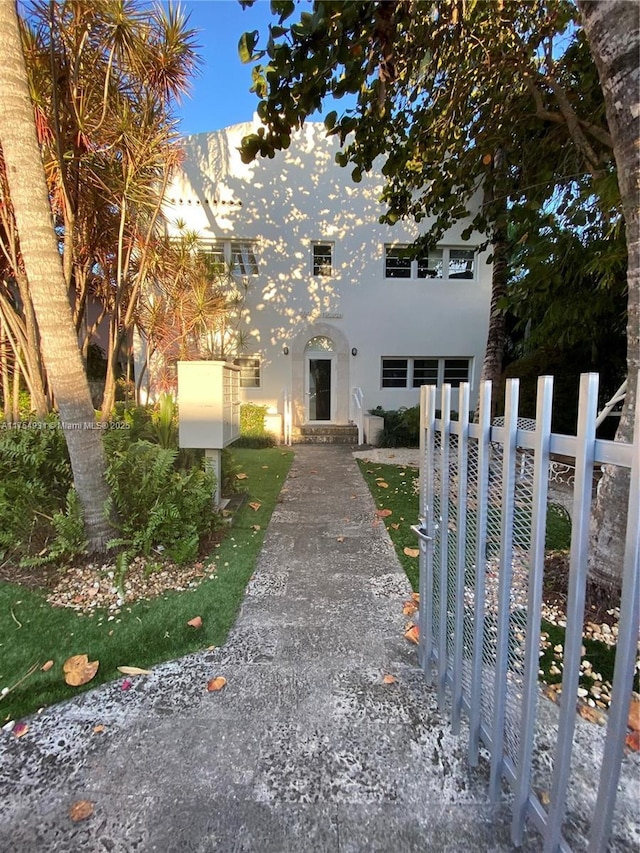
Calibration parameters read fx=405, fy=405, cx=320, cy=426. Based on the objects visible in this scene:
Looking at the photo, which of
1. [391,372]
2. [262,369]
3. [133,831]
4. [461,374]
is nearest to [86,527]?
[133,831]

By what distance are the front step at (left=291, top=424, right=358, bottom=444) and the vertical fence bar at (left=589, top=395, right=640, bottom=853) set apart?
9580 mm

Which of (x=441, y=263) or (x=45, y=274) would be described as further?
(x=441, y=263)

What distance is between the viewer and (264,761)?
162 centimetres

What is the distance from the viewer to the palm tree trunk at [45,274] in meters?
2.76

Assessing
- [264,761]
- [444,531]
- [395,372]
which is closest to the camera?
[264,761]

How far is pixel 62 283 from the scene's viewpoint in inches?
117

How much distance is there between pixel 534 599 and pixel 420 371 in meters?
11.1

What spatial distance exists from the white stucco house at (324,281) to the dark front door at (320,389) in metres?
0.03

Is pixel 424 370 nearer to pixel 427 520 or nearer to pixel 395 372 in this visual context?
pixel 395 372

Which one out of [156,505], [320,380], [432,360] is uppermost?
[432,360]

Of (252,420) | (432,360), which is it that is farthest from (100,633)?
(432,360)

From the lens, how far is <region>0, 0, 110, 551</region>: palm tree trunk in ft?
9.07

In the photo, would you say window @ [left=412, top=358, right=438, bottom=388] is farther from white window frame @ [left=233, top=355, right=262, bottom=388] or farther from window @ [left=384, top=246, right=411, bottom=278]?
white window frame @ [left=233, top=355, right=262, bottom=388]

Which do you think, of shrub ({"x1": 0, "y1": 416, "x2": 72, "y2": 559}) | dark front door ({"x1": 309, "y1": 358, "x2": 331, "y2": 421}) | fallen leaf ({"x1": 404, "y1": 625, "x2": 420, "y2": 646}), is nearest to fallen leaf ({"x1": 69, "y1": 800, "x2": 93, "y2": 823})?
fallen leaf ({"x1": 404, "y1": 625, "x2": 420, "y2": 646})
